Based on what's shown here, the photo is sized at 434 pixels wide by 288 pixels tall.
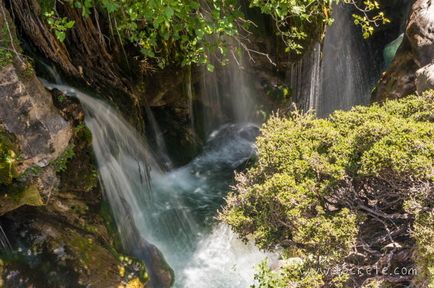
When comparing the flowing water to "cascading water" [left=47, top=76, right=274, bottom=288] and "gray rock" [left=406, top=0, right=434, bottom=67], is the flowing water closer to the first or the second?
"cascading water" [left=47, top=76, right=274, bottom=288]

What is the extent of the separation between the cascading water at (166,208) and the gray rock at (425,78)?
419cm

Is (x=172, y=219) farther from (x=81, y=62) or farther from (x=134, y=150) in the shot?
(x=81, y=62)

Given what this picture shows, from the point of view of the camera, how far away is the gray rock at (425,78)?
7259 millimetres

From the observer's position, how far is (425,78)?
7.41 m

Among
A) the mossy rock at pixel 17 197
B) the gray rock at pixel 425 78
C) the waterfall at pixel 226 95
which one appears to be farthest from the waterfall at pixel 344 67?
the mossy rock at pixel 17 197

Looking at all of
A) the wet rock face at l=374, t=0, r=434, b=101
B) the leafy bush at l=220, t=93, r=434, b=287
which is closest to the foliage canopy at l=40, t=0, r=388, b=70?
the leafy bush at l=220, t=93, r=434, b=287

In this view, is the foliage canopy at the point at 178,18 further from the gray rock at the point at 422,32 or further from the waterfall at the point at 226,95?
the gray rock at the point at 422,32

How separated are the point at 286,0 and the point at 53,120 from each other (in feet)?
10.9

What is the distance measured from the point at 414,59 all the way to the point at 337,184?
508 centimetres


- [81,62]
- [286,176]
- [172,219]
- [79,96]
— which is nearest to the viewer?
[286,176]

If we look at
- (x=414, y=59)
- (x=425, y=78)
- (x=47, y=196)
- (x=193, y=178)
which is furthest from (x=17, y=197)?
(x=414, y=59)

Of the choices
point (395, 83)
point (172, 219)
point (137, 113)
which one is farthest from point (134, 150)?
point (395, 83)

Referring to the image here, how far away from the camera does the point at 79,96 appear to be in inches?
239

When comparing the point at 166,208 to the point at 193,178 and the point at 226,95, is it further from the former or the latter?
the point at 226,95
